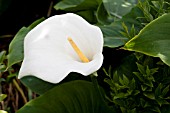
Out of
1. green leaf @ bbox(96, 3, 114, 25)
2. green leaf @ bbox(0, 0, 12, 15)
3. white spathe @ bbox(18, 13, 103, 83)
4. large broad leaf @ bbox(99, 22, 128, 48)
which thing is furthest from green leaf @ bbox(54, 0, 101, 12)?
green leaf @ bbox(0, 0, 12, 15)

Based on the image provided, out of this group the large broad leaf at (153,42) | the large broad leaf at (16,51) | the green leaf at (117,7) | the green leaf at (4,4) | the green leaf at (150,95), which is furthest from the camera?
the green leaf at (4,4)

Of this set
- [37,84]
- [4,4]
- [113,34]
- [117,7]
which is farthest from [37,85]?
[4,4]

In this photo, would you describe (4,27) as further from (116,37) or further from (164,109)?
(164,109)

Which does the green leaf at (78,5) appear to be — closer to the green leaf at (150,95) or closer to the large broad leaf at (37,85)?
the large broad leaf at (37,85)

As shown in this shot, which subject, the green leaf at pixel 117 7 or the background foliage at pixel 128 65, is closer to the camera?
the background foliage at pixel 128 65

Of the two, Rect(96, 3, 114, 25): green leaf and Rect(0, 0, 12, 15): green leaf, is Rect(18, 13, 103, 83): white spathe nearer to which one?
Rect(96, 3, 114, 25): green leaf

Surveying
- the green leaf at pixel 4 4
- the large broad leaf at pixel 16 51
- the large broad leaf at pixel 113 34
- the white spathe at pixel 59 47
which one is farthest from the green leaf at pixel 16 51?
the green leaf at pixel 4 4

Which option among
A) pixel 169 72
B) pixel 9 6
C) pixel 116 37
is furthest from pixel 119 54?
pixel 9 6
